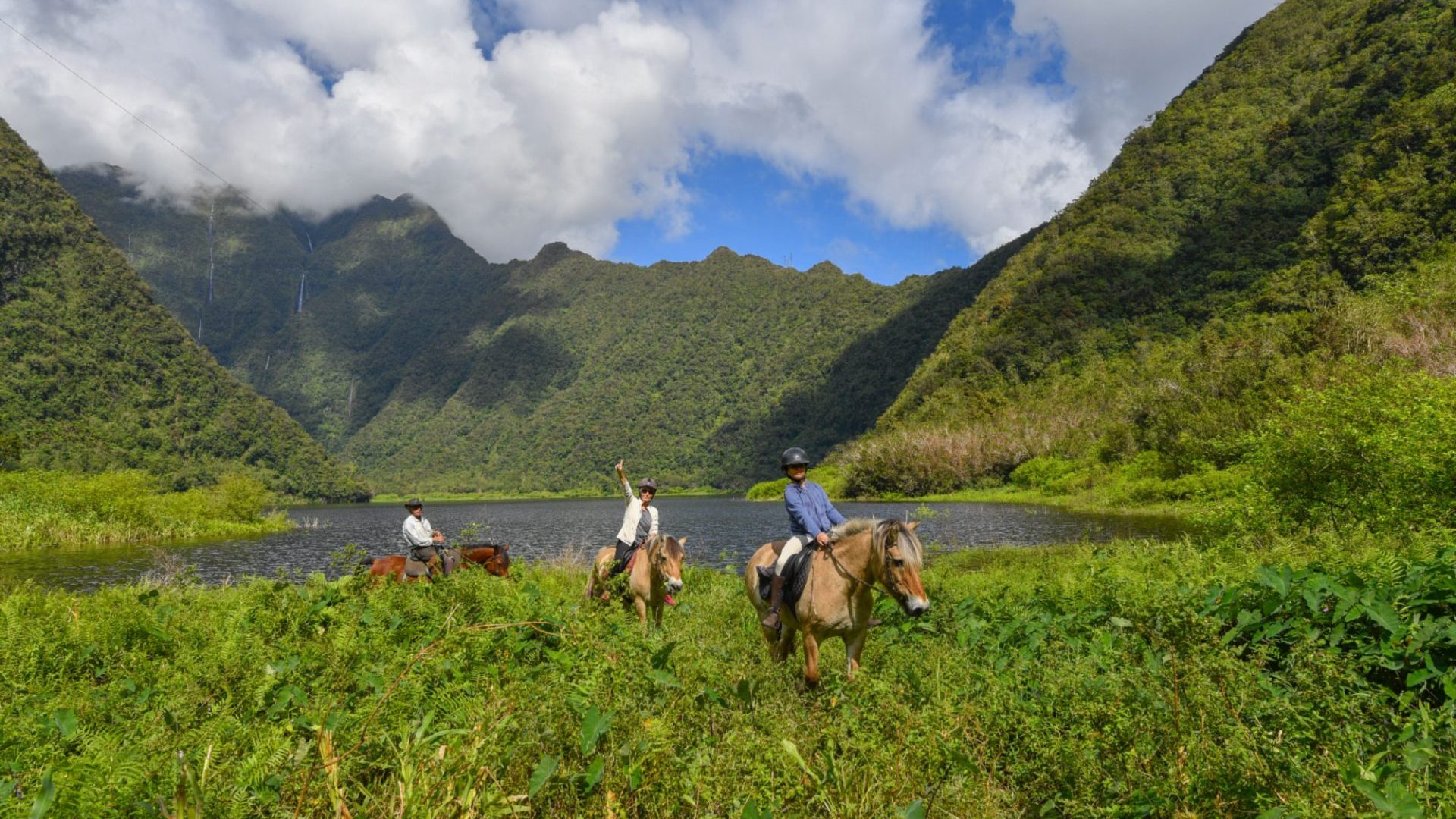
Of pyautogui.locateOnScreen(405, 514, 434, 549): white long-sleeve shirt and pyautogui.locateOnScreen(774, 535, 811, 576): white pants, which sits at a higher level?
pyautogui.locateOnScreen(405, 514, 434, 549): white long-sleeve shirt

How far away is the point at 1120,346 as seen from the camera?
84.8 m

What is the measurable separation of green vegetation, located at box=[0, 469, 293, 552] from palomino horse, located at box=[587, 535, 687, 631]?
4508 cm

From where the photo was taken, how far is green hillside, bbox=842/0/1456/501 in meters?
44.0

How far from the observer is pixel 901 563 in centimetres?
696

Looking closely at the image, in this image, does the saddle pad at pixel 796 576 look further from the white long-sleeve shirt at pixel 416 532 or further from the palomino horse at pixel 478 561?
the white long-sleeve shirt at pixel 416 532

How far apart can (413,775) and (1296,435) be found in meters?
17.6

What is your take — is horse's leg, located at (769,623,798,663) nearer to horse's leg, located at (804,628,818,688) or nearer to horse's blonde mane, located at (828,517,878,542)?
horse's leg, located at (804,628,818,688)

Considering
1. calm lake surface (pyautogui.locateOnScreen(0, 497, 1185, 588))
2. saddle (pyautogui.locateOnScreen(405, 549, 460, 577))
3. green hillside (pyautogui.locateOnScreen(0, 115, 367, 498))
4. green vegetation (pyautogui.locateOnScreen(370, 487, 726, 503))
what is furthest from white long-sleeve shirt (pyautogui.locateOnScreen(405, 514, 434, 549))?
green vegetation (pyautogui.locateOnScreen(370, 487, 726, 503))

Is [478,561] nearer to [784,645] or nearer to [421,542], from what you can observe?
[421,542]

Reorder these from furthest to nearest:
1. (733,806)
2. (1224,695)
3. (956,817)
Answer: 1. (1224,695)
2. (956,817)
3. (733,806)

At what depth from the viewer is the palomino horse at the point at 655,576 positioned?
1101 centimetres

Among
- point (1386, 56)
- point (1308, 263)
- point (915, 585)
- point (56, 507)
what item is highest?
point (1386, 56)

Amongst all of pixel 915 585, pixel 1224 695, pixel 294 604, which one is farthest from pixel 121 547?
pixel 1224 695

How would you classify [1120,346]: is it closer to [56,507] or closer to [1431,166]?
[1431,166]
